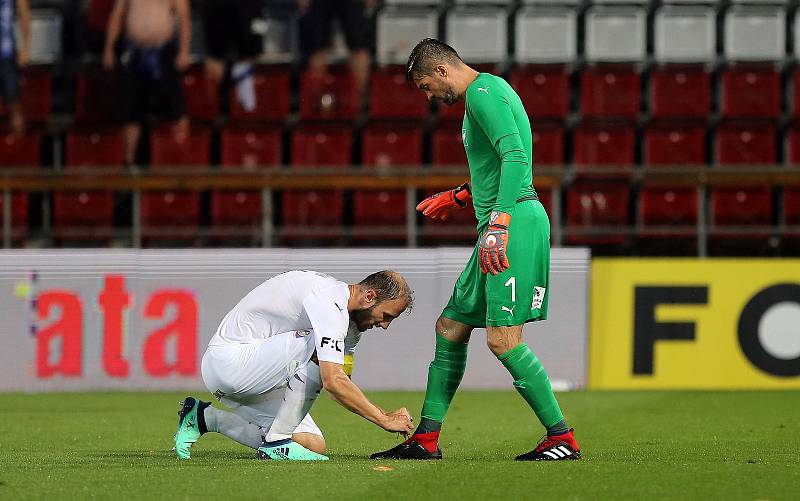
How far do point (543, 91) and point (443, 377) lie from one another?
8.44 m

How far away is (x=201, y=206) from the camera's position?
14.2 m

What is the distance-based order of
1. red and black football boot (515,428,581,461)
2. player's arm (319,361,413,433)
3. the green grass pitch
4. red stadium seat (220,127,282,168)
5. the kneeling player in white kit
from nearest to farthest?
1. the green grass pitch
2. player's arm (319,361,413,433)
3. the kneeling player in white kit
4. red and black football boot (515,428,581,461)
5. red stadium seat (220,127,282,168)

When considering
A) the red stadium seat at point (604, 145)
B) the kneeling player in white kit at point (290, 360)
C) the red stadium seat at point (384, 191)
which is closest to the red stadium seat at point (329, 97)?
the red stadium seat at point (384, 191)

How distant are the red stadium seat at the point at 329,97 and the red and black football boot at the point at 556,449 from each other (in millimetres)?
8520

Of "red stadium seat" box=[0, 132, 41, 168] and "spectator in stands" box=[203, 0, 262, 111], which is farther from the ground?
"spectator in stands" box=[203, 0, 262, 111]

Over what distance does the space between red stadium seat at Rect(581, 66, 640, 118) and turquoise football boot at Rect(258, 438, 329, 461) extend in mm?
8795

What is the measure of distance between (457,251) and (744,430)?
12.4ft

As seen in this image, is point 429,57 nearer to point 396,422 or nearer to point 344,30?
point 396,422

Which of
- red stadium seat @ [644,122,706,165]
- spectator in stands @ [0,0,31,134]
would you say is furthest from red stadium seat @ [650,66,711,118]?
spectator in stands @ [0,0,31,134]

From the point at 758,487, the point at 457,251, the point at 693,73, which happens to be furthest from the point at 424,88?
the point at 693,73

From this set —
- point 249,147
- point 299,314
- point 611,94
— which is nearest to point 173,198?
point 249,147

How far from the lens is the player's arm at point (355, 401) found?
19.7 ft

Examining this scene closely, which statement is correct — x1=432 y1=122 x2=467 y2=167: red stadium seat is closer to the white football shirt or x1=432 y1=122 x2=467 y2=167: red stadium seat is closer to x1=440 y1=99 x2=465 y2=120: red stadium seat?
x1=440 y1=99 x2=465 y2=120: red stadium seat

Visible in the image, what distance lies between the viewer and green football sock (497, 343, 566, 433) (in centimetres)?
632
